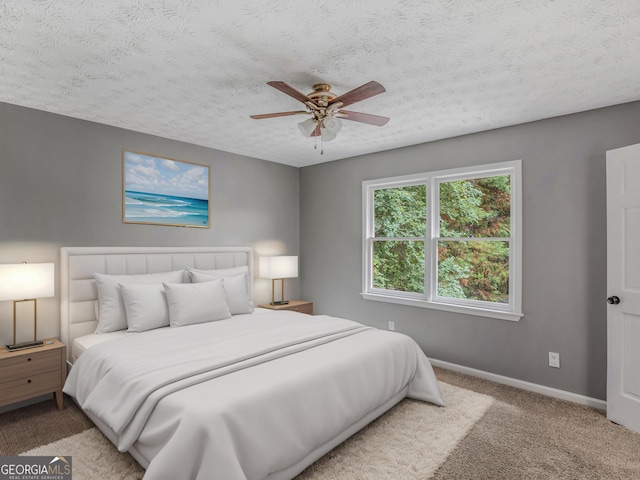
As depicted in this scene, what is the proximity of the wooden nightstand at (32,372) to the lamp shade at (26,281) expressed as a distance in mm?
415

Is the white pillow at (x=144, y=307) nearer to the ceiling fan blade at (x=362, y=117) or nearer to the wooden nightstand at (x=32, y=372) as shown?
the wooden nightstand at (x=32, y=372)

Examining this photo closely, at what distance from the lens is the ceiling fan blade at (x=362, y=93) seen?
2123mm

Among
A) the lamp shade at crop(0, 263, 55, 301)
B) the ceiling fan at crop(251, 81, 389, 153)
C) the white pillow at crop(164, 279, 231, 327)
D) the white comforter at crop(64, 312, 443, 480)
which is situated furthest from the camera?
the white pillow at crop(164, 279, 231, 327)

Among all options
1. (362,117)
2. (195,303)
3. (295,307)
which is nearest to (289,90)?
(362,117)

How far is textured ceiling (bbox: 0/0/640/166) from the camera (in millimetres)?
1762

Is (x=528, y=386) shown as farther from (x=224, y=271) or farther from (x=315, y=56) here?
(x=315, y=56)

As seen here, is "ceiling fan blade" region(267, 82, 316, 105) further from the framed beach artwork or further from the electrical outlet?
the electrical outlet

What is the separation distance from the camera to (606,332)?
9.68 feet

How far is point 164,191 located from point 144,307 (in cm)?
136

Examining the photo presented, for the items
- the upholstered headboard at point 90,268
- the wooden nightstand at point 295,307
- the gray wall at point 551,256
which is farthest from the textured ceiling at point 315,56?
the wooden nightstand at point 295,307

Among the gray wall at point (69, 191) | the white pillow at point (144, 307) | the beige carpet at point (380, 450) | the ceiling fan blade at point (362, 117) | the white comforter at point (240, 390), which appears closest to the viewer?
the white comforter at point (240, 390)

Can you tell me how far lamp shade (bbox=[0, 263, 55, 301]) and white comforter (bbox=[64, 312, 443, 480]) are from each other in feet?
2.14

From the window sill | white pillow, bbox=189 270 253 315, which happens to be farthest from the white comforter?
the window sill

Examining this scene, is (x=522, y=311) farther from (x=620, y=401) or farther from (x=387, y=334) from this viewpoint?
(x=387, y=334)
